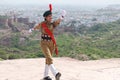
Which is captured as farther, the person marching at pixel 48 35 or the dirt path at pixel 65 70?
the dirt path at pixel 65 70

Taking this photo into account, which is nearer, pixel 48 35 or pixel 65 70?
pixel 48 35

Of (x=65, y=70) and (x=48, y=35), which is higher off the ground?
(x=48, y=35)

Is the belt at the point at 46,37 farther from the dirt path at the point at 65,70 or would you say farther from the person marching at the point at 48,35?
the dirt path at the point at 65,70

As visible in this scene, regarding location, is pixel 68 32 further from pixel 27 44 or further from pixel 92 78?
pixel 92 78

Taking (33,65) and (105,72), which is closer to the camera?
(105,72)

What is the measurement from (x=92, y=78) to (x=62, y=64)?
1845mm

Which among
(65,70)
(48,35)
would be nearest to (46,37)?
(48,35)

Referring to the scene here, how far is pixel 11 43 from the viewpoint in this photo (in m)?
54.5

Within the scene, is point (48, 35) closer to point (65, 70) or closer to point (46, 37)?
point (46, 37)

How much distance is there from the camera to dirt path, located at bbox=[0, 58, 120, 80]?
6498 millimetres

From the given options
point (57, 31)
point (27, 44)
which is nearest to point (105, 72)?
point (27, 44)

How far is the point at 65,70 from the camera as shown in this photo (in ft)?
23.6


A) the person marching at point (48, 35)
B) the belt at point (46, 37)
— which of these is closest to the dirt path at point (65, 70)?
the person marching at point (48, 35)

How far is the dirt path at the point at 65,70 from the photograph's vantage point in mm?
6498
